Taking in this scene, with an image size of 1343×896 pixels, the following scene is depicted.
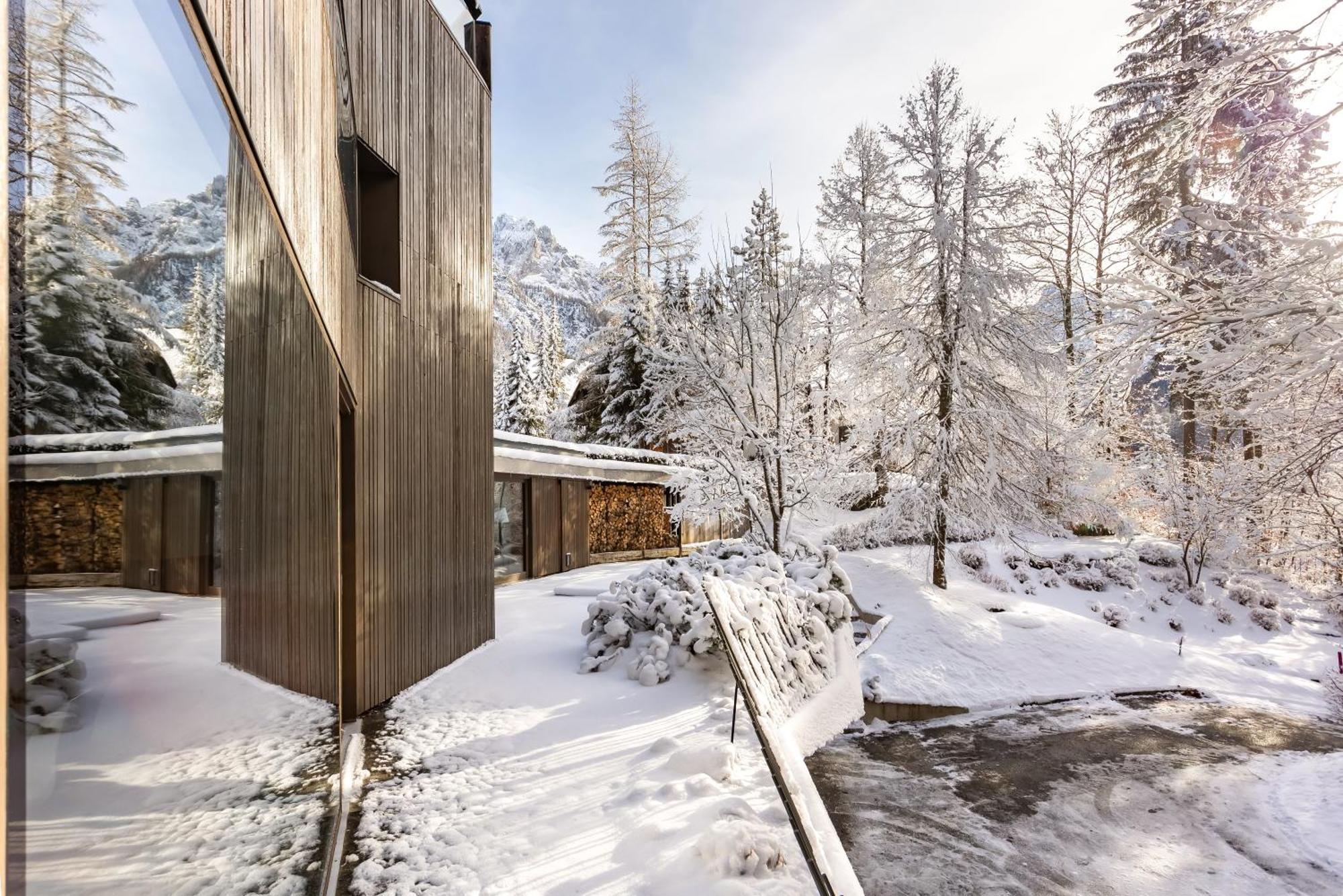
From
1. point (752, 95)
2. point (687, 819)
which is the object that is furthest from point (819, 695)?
point (752, 95)

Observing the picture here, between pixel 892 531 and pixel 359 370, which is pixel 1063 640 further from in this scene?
pixel 359 370

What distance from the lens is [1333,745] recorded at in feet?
24.6

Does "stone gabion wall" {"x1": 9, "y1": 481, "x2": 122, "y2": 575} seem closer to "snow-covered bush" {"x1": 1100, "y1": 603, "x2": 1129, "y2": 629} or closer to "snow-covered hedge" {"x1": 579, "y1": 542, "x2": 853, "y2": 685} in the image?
"snow-covered hedge" {"x1": 579, "y1": 542, "x2": 853, "y2": 685}

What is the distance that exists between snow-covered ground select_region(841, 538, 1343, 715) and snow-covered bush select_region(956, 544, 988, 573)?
235 millimetres

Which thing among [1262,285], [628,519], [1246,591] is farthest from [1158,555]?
[1262,285]

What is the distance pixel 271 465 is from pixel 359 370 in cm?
311

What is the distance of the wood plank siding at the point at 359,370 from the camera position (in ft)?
5.36

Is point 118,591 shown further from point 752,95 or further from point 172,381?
point 752,95

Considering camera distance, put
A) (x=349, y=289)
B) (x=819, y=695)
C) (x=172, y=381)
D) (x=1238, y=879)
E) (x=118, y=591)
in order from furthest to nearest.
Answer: (x=819, y=695) < (x=1238, y=879) < (x=349, y=289) < (x=172, y=381) < (x=118, y=591)

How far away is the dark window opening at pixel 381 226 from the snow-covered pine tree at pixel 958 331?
9.47m

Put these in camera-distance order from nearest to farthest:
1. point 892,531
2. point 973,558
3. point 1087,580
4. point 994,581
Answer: point 994,581, point 892,531, point 1087,580, point 973,558

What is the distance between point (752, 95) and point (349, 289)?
730cm

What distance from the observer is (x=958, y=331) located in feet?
39.3

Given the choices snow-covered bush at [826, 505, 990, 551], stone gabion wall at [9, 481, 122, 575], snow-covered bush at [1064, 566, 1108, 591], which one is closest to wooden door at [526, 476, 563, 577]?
snow-covered bush at [826, 505, 990, 551]
